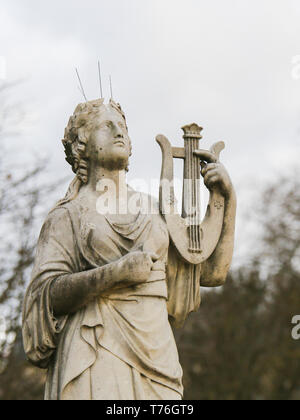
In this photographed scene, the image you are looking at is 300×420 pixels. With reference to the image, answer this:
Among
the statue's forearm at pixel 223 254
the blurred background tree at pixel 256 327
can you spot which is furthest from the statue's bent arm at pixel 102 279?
the blurred background tree at pixel 256 327

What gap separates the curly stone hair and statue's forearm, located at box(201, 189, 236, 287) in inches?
47.6

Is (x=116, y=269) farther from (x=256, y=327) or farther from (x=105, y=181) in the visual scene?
(x=256, y=327)

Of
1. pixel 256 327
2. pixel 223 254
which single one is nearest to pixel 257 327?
pixel 256 327

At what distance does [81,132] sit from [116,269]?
1.39m

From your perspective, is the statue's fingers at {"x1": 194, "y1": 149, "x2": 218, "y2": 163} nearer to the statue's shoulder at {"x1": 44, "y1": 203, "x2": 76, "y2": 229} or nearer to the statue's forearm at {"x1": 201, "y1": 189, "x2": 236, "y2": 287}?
the statue's forearm at {"x1": 201, "y1": 189, "x2": 236, "y2": 287}

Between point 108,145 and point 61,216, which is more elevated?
point 108,145

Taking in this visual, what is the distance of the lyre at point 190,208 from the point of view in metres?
6.87

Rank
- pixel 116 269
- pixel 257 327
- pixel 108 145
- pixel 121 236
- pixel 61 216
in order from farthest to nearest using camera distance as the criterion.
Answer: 1. pixel 257 327
2. pixel 108 145
3. pixel 61 216
4. pixel 121 236
5. pixel 116 269

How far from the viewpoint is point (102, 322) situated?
6305 millimetres

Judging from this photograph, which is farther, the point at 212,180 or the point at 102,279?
the point at 212,180

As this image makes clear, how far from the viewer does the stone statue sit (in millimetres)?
6215

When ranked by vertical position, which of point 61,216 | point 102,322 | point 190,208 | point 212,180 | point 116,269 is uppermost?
point 212,180

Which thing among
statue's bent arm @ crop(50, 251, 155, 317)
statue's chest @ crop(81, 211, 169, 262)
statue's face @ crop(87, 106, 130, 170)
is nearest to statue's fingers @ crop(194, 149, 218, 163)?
statue's face @ crop(87, 106, 130, 170)

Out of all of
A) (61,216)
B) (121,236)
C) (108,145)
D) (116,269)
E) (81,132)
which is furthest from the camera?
(81,132)
